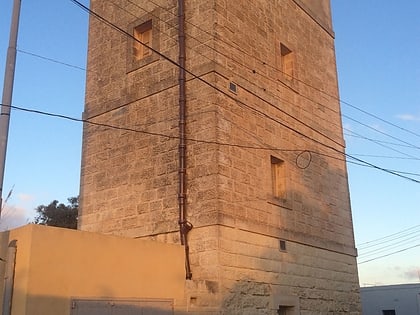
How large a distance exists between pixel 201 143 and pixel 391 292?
80.8 feet

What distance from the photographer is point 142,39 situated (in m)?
14.0

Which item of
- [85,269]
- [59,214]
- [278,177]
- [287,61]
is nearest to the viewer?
[85,269]

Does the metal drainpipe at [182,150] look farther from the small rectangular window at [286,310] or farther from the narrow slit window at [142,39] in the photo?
the small rectangular window at [286,310]

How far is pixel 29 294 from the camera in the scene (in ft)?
26.3

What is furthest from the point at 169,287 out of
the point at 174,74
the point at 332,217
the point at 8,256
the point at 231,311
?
the point at 332,217

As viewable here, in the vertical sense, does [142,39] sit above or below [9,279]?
above

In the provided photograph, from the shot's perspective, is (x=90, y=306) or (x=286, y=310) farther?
(x=286, y=310)

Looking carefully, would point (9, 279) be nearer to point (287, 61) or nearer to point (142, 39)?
point (142, 39)

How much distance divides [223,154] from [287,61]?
4.84 meters

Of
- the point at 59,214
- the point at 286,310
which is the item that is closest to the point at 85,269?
the point at 286,310

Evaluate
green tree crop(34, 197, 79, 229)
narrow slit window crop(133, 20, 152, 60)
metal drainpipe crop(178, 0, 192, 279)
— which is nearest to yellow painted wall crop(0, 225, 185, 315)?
metal drainpipe crop(178, 0, 192, 279)

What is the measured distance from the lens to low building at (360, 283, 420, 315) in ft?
100

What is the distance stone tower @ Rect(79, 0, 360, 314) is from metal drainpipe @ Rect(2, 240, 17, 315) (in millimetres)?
3556

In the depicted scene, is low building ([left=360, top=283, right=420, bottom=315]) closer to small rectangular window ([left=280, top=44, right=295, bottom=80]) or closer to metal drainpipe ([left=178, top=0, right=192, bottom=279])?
small rectangular window ([left=280, top=44, right=295, bottom=80])
